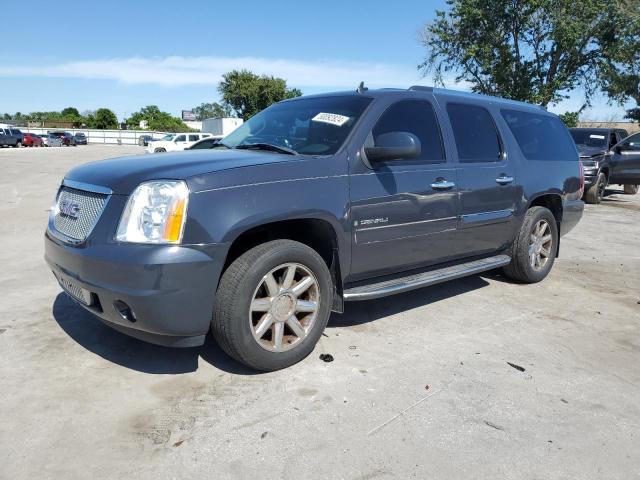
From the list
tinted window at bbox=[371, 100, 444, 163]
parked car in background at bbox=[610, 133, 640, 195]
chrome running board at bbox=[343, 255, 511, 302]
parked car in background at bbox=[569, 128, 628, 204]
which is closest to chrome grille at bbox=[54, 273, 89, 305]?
chrome running board at bbox=[343, 255, 511, 302]

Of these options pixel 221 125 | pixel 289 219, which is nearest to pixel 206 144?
pixel 289 219

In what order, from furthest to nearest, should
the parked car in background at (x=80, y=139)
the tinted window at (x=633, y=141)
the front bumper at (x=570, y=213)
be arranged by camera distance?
the parked car in background at (x=80, y=139) < the tinted window at (x=633, y=141) < the front bumper at (x=570, y=213)

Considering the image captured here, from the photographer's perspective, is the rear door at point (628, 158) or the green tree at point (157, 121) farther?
the green tree at point (157, 121)

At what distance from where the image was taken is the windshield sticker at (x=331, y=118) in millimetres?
3876

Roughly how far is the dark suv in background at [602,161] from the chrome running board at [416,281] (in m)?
9.17

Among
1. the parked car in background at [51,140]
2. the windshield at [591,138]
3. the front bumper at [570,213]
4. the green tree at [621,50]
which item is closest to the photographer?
the front bumper at [570,213]

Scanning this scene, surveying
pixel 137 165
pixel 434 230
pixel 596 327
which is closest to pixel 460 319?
pixel 434 230

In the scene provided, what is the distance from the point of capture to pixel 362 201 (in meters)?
3.63

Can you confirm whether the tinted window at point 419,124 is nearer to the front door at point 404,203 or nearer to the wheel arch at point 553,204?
the front door at point 404,203

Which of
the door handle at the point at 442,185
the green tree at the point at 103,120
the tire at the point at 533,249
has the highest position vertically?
the green tree at the point at 103,120

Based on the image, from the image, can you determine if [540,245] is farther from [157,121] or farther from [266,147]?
[157,121]

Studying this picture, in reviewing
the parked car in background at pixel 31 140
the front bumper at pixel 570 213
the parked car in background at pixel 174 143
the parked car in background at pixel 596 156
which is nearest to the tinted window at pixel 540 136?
the front bumper at pixel 570 213

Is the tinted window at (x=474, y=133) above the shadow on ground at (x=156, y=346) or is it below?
above

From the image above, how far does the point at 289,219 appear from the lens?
10.8ft
